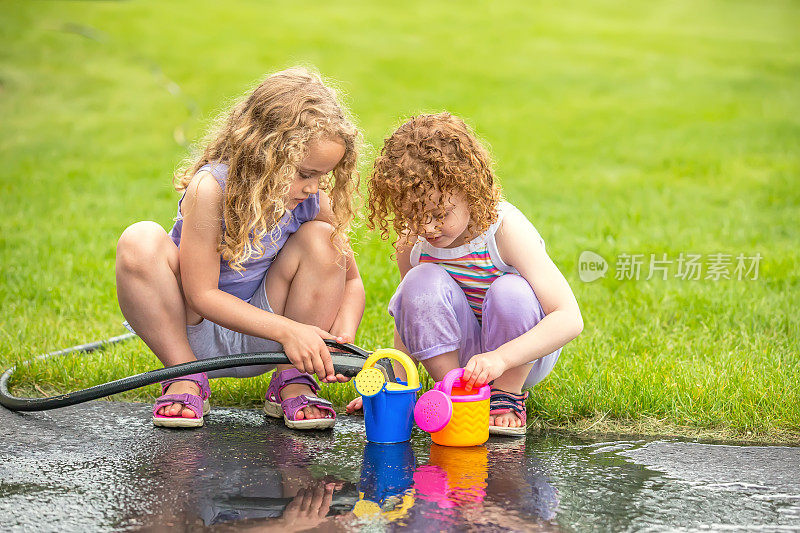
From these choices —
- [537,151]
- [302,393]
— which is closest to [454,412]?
[302,393]

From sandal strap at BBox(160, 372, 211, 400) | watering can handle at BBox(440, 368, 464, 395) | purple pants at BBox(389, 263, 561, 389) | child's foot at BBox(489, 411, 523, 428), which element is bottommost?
child's foot at BBox(489, 411, 523, 428)

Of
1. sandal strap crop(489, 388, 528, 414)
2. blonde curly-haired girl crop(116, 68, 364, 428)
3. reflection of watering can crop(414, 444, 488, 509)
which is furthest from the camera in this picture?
sandal strap crop(489, 388, 528, 414)

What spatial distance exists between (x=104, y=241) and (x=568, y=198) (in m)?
3.53

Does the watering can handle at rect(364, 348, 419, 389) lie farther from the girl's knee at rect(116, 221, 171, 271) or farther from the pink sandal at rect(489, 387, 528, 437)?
the girl's knee at rect(116, 221, 171, 271)

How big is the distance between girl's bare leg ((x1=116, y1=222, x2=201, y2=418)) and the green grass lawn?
35cm

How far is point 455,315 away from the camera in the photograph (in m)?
2.66

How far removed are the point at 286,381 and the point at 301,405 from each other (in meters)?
0.11

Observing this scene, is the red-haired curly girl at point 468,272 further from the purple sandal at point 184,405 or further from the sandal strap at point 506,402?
the purple sandal at point 184,405

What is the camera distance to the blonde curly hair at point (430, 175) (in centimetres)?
248

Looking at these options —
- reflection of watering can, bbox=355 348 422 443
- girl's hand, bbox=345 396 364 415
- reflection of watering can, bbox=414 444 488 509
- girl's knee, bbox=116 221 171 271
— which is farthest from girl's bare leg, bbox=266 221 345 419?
reflection of watering can, bbox=414 444 488 509

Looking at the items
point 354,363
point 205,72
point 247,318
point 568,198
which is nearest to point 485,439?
point 354,363

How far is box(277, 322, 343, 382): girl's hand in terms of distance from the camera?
98.7 inches

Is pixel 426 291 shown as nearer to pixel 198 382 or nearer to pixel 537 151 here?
pixel 198 382

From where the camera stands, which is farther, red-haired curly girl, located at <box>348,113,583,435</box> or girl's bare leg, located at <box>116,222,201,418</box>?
girl's bare leg, located at <box>116,222,201,418</box>
